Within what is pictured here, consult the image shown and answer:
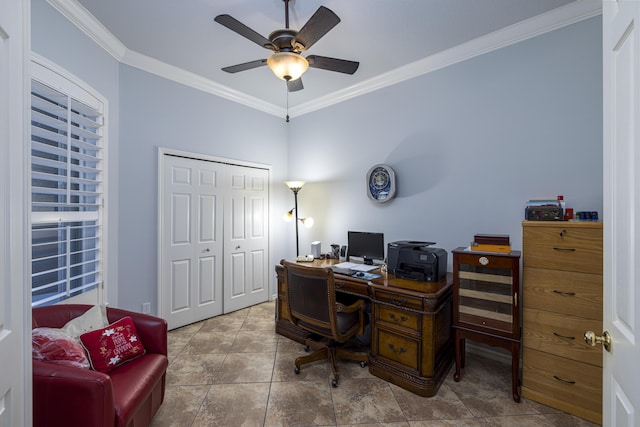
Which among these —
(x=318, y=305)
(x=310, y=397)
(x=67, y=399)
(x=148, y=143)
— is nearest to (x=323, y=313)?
(x=318, y=305)

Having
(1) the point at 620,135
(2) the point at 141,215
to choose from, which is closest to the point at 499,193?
(1) the point at 620,135

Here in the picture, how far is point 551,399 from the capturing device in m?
2.00

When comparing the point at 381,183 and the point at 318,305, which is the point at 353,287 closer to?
the point at 318,305

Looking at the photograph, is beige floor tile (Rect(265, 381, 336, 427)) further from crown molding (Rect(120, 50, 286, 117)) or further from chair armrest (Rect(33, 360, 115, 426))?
crown molding (Rect(120, 50, 286, 117))

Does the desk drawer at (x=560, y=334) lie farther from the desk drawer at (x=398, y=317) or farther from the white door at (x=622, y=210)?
the white door at (x=622, y=210)

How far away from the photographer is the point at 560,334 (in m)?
1.96

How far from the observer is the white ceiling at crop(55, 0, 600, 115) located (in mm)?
2227

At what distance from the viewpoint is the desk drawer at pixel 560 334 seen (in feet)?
6.11

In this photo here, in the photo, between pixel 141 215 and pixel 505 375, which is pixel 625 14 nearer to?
pixel 505 375

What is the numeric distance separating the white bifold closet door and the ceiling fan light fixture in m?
1.89

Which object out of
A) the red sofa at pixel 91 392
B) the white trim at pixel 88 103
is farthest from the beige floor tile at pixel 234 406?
the white trim at pixel 88 103

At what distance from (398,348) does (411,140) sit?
2107mm

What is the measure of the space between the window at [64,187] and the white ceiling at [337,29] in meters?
0.67

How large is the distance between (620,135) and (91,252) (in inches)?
135
